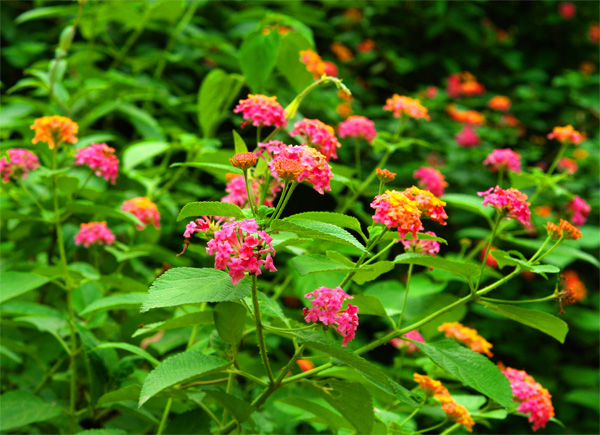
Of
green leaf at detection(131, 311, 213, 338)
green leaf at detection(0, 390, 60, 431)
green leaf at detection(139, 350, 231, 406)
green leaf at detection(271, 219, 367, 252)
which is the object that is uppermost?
Result: green leaf at detection(271, 219, 367, 252)

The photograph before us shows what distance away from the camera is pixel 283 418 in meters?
1.51

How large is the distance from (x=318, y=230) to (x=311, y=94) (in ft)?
6.42

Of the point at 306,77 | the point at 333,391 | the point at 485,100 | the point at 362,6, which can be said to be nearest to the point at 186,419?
the point at 333,391

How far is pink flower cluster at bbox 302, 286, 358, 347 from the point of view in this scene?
2.86 feet

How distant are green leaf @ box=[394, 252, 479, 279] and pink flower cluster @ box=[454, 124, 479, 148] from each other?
2.51 metres

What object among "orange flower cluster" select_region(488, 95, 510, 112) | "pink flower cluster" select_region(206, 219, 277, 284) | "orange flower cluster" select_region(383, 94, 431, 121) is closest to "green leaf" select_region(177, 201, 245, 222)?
"pink flower cluster" select_region(206, 219, 277, 284)

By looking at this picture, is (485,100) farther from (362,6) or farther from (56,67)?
(56,67)

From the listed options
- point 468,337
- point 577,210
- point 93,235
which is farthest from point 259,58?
point 577,210

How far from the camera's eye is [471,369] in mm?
966

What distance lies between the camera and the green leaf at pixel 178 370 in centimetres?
77

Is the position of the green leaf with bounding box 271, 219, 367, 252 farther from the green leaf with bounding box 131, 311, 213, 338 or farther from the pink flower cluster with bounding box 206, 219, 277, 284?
the green leaf with bounding box 131, 311, 213, 338

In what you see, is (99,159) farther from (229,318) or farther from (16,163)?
(229,318)

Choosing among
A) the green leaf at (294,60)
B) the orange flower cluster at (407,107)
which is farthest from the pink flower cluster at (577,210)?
the green leaf at (294,60)

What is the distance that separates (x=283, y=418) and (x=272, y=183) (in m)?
0.74
